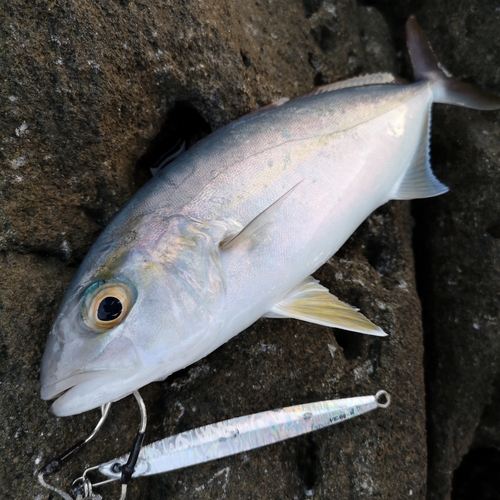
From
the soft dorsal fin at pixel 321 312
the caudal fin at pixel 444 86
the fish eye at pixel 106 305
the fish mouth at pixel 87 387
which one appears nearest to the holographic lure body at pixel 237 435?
the soft dorsal fin at pixel 321 312

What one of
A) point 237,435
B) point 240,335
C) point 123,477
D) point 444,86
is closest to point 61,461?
point 123,477

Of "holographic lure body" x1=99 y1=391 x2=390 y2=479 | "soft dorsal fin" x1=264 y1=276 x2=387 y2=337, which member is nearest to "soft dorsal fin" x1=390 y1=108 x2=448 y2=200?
"soft dorsal fin" x1=264 y1=276 x2=387 y2=337

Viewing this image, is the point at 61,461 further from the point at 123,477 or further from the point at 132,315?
the point at 132,315

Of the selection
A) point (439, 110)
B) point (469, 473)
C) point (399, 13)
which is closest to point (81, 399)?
point (469, 473)

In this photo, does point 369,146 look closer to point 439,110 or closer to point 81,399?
point 439,110

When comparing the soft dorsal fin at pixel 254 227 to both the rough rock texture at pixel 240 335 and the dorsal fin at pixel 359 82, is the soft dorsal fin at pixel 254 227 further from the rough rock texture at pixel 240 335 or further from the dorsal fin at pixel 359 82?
the dorsal fin at pixel 359 82

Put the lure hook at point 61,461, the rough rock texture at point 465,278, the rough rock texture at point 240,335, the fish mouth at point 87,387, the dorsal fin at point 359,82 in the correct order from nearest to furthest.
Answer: the fish mouth at point 87,387, the lure hook at point 61,461, the rough rock texture at point 240,335, the dorsal fin at point 359,82, the rough rock texture at point 465,278
